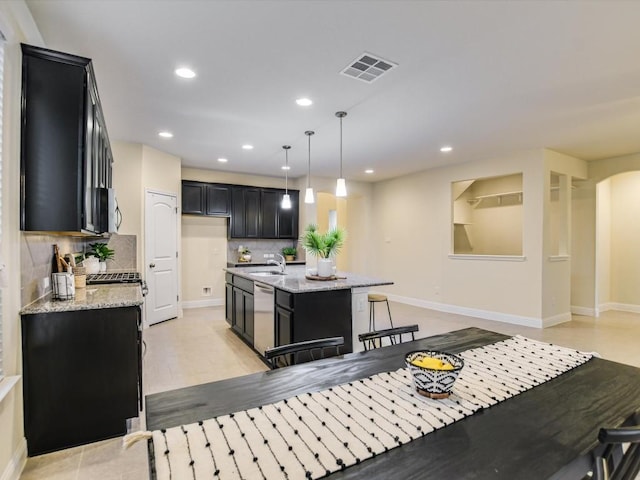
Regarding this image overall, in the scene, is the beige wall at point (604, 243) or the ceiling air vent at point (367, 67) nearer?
the ceiling air vent at point (367, 67)

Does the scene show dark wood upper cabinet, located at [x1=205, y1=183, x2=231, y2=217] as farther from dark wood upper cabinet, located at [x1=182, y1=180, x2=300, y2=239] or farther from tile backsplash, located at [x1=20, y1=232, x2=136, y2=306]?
tile backsplash, located at [x1=20, y1=232, x2=136, y2=306]

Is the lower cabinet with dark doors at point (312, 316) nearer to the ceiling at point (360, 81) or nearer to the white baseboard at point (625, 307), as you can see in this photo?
the ceiling at point (360, 81)

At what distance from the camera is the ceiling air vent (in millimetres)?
2656

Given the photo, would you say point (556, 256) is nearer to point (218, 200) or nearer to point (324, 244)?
point (324, 244)

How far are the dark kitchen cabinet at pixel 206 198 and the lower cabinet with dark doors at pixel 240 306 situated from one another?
2.07 meters

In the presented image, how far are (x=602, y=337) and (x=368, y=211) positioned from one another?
197 inches

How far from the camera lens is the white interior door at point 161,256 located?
5250 mm

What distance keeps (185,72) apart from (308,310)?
2.34 meters

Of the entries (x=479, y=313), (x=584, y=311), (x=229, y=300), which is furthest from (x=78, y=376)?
(x=584, y=311)

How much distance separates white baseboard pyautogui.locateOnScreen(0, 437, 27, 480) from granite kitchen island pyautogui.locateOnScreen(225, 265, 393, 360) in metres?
1.90

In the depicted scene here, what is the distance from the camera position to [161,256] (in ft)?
18.1

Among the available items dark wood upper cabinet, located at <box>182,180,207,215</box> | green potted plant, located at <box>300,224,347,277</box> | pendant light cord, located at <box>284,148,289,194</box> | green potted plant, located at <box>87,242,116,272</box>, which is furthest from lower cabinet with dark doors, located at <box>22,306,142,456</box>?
dark wood upper cabinet, located at <box>182,180,207,215</box>

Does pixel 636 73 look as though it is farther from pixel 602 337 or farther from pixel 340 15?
pixel 602 337

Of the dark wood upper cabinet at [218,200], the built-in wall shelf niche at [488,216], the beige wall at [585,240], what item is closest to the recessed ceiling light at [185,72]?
the dark wood upper cabinet at [218,200]
